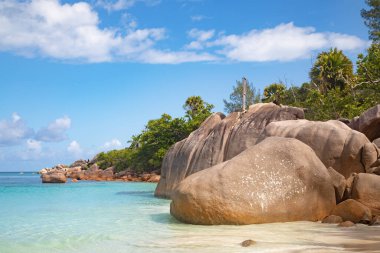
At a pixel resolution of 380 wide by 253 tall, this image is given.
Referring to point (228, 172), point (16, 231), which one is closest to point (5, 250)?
point (16, 231)

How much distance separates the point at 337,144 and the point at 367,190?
6.77 feet

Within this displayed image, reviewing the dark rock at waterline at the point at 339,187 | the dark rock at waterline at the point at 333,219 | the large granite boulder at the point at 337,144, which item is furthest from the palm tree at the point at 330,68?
the dark rock at waterline at the point at 333,219

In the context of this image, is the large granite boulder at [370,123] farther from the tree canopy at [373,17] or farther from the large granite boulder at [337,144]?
the tree canopy at [373,17]

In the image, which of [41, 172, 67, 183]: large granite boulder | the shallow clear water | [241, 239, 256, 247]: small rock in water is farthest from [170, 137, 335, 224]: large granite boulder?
[41, 172, 67, 183]: large granite boulder

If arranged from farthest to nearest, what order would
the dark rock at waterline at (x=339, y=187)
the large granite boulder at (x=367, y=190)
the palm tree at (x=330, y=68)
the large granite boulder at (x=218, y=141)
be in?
the palm tree at (x=330, y=68)
the large granite boulder at (x=218, y=141)
the dark rock at waterline at (x=339, y=187)
the large granite boulder at (x=367, y=190)

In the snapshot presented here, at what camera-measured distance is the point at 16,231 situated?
8344 millimetres

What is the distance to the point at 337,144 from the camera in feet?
32.9

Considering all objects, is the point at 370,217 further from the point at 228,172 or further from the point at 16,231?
the point at 16,231

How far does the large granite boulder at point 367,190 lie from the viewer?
801 centimetres

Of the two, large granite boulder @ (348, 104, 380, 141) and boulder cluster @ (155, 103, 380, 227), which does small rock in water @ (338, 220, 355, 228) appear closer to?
boulder cluster @ (155, 103, 380, 227)

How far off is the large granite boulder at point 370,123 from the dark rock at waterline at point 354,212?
4731mm

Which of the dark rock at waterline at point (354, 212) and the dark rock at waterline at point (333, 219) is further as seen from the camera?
the dark rock at waterline at point (333, 219)

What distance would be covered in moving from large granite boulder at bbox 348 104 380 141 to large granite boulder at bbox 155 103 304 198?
238cm

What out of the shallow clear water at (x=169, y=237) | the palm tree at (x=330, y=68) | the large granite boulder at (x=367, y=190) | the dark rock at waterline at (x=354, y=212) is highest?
the palm tree at (x=330, y=68)
